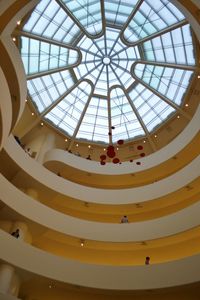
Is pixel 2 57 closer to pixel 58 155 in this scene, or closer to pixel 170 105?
pixel 58 155

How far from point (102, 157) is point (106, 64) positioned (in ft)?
25.4

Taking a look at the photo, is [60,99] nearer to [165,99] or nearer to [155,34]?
[165,99]

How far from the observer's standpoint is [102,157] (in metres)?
25.2

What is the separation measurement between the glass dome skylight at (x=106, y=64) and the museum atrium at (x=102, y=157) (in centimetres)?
8

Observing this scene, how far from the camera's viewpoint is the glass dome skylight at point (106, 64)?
23.8 m

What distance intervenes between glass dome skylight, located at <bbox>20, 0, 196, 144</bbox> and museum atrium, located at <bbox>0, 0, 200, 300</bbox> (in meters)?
0.08

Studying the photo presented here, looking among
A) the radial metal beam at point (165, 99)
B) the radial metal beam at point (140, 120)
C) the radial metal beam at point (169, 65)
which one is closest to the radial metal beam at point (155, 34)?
the radial metal beam at point (169, 65)

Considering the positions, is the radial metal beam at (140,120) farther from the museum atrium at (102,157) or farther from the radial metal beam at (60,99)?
the radial metal beam at (60,99)

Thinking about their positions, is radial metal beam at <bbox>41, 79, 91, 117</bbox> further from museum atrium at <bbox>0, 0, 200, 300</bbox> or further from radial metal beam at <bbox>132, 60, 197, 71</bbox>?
radial metal beam at <bbox>132, 60, 197, 71</bbox>

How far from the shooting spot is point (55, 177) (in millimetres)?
24531

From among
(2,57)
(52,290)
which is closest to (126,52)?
(2,57)

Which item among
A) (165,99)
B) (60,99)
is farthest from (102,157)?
(165,99)

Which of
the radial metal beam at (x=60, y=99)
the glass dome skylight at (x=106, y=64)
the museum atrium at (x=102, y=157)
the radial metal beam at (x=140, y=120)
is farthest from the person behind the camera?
the radial metal beam at (x=140, y=120)

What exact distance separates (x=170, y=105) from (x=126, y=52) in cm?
544
